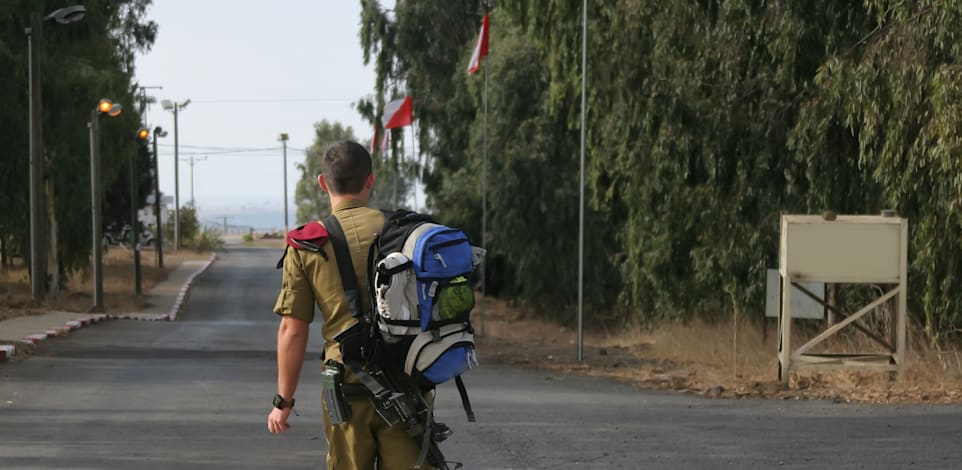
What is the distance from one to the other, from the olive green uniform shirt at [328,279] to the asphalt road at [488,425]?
4.24 m

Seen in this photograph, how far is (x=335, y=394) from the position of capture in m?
5.25

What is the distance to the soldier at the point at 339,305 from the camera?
5.31 metres

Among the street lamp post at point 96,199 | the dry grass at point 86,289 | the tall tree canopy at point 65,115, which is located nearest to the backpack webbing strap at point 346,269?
the dry grass at point 86,289

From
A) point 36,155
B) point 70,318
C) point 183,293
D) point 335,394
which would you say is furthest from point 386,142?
point 335,394

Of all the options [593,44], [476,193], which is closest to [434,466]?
[593,44]

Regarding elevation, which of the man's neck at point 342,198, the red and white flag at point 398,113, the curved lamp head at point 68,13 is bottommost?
the man's neck at point 342,198

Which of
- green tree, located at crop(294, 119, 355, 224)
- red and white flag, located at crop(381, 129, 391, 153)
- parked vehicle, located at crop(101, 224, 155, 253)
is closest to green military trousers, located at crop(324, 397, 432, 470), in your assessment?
red and white flag, located at crop(381, 129, 391, 153)

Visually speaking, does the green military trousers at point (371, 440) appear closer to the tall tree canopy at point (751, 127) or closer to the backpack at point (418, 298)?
the backpack at point (418, 298)

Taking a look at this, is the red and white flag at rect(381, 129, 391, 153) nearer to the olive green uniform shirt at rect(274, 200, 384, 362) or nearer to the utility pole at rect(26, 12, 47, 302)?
the utility pole at rect(26, 12, 47, 302)

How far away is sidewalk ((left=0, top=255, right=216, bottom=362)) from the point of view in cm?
2097

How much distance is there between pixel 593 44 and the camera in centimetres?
2150

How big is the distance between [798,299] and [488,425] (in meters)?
5.54

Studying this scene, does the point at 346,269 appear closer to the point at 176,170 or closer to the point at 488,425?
the point at 488,425

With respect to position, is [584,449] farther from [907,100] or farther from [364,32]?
[364,32]
